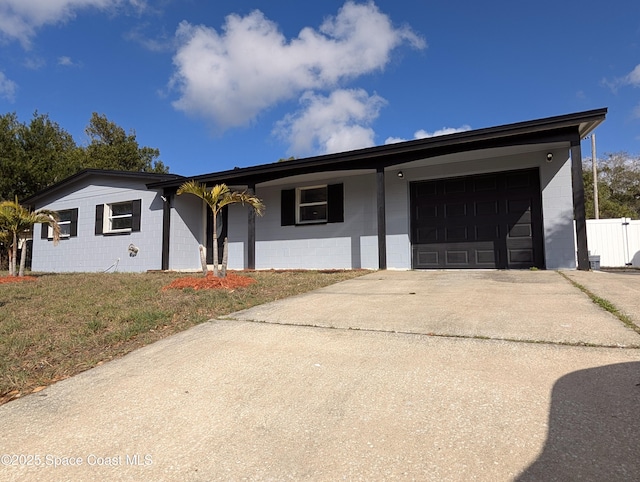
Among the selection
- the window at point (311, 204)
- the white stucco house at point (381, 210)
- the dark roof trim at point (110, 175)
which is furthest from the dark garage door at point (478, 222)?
the dark roof trim at point (110, 175)

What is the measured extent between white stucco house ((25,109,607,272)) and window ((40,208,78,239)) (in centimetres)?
13

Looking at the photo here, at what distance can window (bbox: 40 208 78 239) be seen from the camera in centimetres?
1516

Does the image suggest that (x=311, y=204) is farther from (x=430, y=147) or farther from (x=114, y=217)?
(x=114, y=217)

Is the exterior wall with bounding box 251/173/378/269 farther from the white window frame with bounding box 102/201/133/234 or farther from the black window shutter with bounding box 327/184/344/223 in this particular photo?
the white window frame with bounding box 102/201/133/234

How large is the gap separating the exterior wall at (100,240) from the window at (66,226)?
0.18 m

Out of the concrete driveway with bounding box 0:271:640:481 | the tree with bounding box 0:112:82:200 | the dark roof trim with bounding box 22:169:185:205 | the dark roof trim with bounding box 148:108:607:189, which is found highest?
the tree with bounding box 0:112:82:200

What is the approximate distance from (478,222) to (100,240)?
1334cm

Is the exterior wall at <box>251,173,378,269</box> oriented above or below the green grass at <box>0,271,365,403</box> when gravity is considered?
above

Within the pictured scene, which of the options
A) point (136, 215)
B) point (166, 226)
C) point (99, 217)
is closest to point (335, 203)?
point (166, 226)

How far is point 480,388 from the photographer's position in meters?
2.35

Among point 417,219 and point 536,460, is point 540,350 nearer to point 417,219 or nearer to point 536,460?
point 536,460

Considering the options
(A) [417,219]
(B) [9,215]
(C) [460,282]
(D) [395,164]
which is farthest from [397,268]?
(B) [9,215]

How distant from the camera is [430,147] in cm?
895

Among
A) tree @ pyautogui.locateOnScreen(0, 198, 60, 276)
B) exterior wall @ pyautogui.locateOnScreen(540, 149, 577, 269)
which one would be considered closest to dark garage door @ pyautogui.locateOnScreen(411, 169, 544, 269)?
exterior wall @ pyautogui.locateOnScreen(540, 149, 577, 269)
